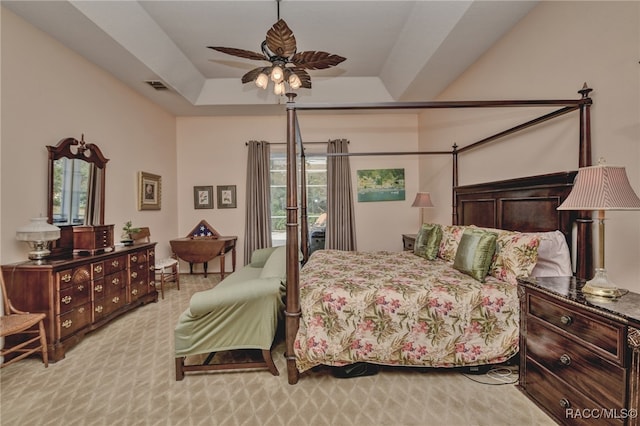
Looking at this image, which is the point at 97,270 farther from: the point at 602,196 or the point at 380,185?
the point at 380,185

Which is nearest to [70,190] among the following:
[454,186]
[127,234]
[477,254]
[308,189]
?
[127,234]

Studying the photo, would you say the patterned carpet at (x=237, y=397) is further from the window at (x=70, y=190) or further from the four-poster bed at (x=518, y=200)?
the window at (x=70, y=190)

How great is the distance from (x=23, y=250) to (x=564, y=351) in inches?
156

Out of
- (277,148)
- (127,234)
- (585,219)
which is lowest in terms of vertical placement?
(127,234)

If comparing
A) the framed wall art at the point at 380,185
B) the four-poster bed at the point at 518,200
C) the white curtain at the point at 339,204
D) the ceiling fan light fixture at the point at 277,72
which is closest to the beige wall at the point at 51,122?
the ceiling fan light fixture at the point at 277,72

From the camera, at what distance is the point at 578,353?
1.38 m

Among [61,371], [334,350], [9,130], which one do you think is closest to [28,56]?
[9,130]

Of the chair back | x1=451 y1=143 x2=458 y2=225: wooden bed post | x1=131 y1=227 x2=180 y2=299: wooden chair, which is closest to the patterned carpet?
x1=131 y1=227 x2=180 y2=299: wooden chair

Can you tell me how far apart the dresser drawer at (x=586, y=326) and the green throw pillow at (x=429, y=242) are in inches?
47.9

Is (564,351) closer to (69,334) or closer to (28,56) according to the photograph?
(69,334)

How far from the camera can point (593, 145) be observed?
190 cm

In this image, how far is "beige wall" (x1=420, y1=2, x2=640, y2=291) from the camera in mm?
1689

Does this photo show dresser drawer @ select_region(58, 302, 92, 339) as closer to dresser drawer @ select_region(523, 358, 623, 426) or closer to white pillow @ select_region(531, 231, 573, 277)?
dresser drawer @ select_region(523, 358, 623, 426)

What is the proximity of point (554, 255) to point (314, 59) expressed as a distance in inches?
97.0
